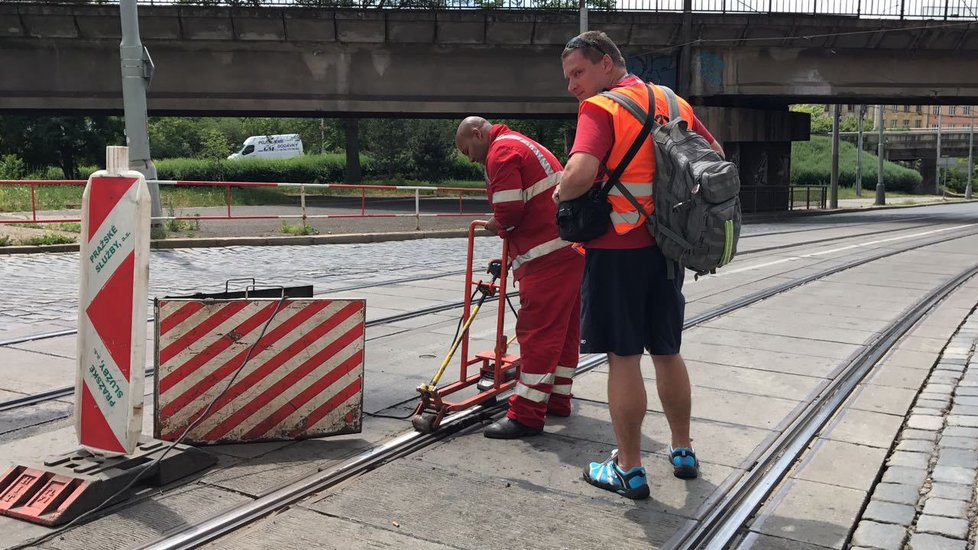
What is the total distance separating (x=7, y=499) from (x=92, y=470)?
35cm

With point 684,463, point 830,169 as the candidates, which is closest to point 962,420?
point 684,463

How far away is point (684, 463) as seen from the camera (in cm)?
434

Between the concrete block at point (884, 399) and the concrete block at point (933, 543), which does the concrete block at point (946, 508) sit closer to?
the concrete block at point (933, 543)

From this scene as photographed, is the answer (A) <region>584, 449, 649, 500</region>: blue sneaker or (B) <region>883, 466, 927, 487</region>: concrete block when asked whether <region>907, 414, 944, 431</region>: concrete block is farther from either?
(A) <region>584, 449, 649, 500</region>: blue sneaker

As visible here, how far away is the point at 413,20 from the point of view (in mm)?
27844

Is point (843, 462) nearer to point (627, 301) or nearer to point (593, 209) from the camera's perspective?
point (627, 301)

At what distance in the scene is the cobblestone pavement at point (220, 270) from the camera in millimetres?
9156

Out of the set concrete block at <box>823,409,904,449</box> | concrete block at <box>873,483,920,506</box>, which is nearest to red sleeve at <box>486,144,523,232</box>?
concrete block at <box>823,409,904,449</box>

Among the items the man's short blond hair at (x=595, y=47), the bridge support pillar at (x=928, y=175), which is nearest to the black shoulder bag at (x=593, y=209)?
the man's short blond hair at (x=595, y=47)

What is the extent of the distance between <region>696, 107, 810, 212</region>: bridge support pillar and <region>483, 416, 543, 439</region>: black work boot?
90.7 ft

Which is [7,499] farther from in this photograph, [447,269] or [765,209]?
[765,209]

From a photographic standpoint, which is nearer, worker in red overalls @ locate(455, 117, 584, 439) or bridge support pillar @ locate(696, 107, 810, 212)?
worker in red overalls @ locate(455, 117, 584, 439)

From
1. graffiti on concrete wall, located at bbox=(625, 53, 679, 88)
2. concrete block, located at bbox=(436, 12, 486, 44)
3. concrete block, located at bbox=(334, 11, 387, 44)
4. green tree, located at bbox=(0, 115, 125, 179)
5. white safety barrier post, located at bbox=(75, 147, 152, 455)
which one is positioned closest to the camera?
white safety barrier post, located at bbox=(75, 147, 152, 455)

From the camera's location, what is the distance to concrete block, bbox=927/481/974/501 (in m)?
4.16
